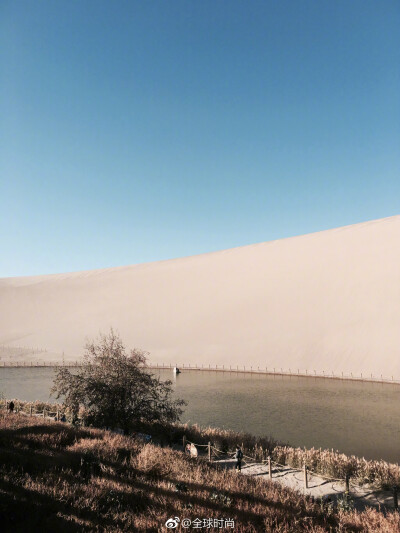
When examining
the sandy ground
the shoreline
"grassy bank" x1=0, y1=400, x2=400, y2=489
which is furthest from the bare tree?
the shoreline

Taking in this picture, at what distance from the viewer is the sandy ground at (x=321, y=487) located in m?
9.94

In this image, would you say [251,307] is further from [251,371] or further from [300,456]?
[300,456]

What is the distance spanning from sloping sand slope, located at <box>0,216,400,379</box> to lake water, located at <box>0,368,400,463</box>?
7111mm

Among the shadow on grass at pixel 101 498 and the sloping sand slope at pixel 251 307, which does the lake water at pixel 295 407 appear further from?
the shadow on grass at pixel 101 498

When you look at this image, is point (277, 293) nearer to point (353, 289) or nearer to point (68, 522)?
point (353, 289)

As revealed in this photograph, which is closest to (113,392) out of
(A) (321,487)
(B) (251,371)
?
(A) (321,487)

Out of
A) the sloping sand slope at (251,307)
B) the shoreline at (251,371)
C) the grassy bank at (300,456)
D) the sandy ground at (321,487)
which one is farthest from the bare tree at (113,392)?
the sloping sand slope at (251,307)

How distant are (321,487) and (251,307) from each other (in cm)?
4321

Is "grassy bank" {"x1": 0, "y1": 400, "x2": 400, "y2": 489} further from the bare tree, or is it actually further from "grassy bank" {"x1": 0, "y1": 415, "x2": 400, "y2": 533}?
"grassy bank" {"x1": 0, "y1": 415, "x2": 400, "y2": 533}

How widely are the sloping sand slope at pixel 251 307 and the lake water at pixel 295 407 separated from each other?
23.3 feet

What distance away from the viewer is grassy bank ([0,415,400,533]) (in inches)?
204

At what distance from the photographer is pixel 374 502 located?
32.4ft

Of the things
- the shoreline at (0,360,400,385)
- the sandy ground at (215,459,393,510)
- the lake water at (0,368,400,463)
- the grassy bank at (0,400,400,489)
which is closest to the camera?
the sandy ground at (215,459,393,510)

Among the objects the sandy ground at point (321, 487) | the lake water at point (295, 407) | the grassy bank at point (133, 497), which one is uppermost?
the grassy bank at point (133, 497)
